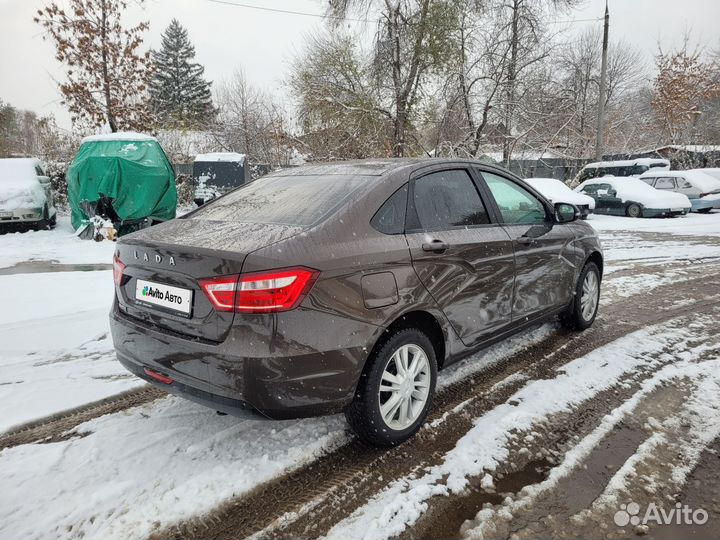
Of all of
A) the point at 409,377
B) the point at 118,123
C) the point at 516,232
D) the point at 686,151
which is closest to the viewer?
the point at 409,377

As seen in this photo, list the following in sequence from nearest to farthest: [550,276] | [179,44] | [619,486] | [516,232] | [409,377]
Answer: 1. [619,486]
2. [409,377]
3. [516,232]
4. [550,276]
5. [179,44]

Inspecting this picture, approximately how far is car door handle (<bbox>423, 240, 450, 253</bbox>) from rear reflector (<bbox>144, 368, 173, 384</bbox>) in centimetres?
154

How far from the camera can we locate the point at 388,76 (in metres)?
15.6

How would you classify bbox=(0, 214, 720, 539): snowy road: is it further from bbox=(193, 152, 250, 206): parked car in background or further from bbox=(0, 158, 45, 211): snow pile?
bbox=(193, 152, 250, 206): parked car in background

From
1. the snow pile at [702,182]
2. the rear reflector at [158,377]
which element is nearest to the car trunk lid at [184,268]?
the rear reflector at [158,377]

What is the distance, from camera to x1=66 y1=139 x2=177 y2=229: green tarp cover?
958cm

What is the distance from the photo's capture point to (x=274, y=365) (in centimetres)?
204

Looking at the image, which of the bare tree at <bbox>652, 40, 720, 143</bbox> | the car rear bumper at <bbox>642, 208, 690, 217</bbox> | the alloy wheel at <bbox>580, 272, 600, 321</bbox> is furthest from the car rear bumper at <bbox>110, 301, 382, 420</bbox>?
the bare tree at <bbox>652, 40, 720, 143</bbox>

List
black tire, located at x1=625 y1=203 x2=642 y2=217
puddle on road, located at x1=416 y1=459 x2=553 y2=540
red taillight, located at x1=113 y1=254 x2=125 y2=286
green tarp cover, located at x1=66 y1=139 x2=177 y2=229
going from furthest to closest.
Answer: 1. black tire, located at x1=625 y1=203 x2=642 y2=217
2. green tarp cover, located at x1=66 y1=139 x2=177 y2=229
3. red taillight, located at x1=113 y1=254 x2=125 y2=286
4. puddle on road, located at x1=416 y1=459 x2=553 y2=540

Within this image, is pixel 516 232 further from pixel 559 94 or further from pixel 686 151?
pixel 686 151

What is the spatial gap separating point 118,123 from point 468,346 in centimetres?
1559

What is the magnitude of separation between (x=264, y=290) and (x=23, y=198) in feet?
35.3

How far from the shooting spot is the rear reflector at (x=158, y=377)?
2344 mm

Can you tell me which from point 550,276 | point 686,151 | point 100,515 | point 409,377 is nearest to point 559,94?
point 686,151
